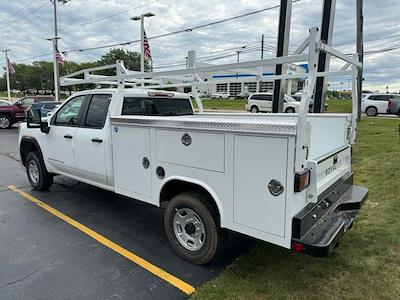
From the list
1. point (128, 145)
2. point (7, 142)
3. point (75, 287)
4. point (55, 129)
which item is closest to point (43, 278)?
point (75, 287)

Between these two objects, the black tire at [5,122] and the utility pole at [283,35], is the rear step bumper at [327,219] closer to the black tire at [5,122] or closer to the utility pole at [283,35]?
the utility pole at [283,35]

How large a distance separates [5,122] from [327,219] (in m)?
20.1

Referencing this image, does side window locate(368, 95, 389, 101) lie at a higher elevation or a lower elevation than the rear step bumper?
higher

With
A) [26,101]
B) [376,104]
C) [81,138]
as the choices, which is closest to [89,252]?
[81,138]

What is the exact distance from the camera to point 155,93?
4988 millimetres

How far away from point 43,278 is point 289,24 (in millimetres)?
7201

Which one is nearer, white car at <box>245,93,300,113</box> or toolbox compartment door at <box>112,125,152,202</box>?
toolbox compartment door at <box>112,125,152,202</box>

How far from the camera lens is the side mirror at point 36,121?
18.2 feet

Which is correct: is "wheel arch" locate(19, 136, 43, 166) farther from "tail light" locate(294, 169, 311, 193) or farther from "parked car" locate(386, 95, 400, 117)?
"parked car" locate(386, 95, 400, 117)

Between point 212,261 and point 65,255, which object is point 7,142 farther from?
point 212,261

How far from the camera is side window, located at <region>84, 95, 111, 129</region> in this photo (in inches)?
181

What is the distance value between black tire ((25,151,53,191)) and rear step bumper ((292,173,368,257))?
15.9 feet

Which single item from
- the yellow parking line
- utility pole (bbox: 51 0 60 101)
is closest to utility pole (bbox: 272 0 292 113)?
the yellow parking line

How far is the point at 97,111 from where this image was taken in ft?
15.6
